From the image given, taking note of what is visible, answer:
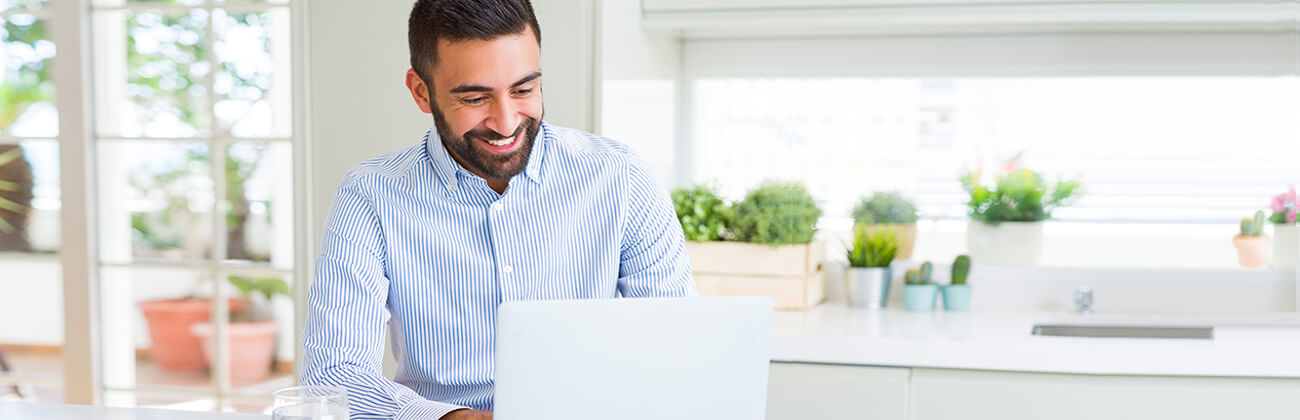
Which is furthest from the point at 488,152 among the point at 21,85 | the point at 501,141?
the point at 21,85

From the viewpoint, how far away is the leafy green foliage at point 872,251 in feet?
7.98

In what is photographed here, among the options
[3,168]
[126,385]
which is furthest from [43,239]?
[126,385]

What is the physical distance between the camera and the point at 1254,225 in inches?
96.7

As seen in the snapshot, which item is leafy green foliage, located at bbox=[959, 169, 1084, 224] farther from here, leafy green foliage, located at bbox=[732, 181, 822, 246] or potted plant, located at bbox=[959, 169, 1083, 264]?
leafy green foliage, located at bbox=[732, 181, 822, 246]

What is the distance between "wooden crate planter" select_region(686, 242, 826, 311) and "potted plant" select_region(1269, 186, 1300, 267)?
117 cm

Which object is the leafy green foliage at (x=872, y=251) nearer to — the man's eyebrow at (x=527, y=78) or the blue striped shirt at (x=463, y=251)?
the blue striped shirt at (x=463, y=251)

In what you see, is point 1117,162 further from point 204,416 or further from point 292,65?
point 204,416

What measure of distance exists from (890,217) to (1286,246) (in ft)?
3.08

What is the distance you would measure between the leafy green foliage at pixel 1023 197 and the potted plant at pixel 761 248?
505mm

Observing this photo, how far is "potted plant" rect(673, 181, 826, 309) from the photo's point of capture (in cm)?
229

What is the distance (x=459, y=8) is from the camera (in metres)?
1.32

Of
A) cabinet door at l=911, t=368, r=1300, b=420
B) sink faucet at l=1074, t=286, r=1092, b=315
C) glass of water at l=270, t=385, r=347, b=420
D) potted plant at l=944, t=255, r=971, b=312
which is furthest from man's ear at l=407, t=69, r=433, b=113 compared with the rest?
sink faucet at l=1074, t=286, r=1092, b=315

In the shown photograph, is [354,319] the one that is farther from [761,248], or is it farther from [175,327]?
[175,327]

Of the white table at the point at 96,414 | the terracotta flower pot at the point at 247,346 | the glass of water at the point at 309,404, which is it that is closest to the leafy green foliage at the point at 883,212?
the white table at the point at 96,414
